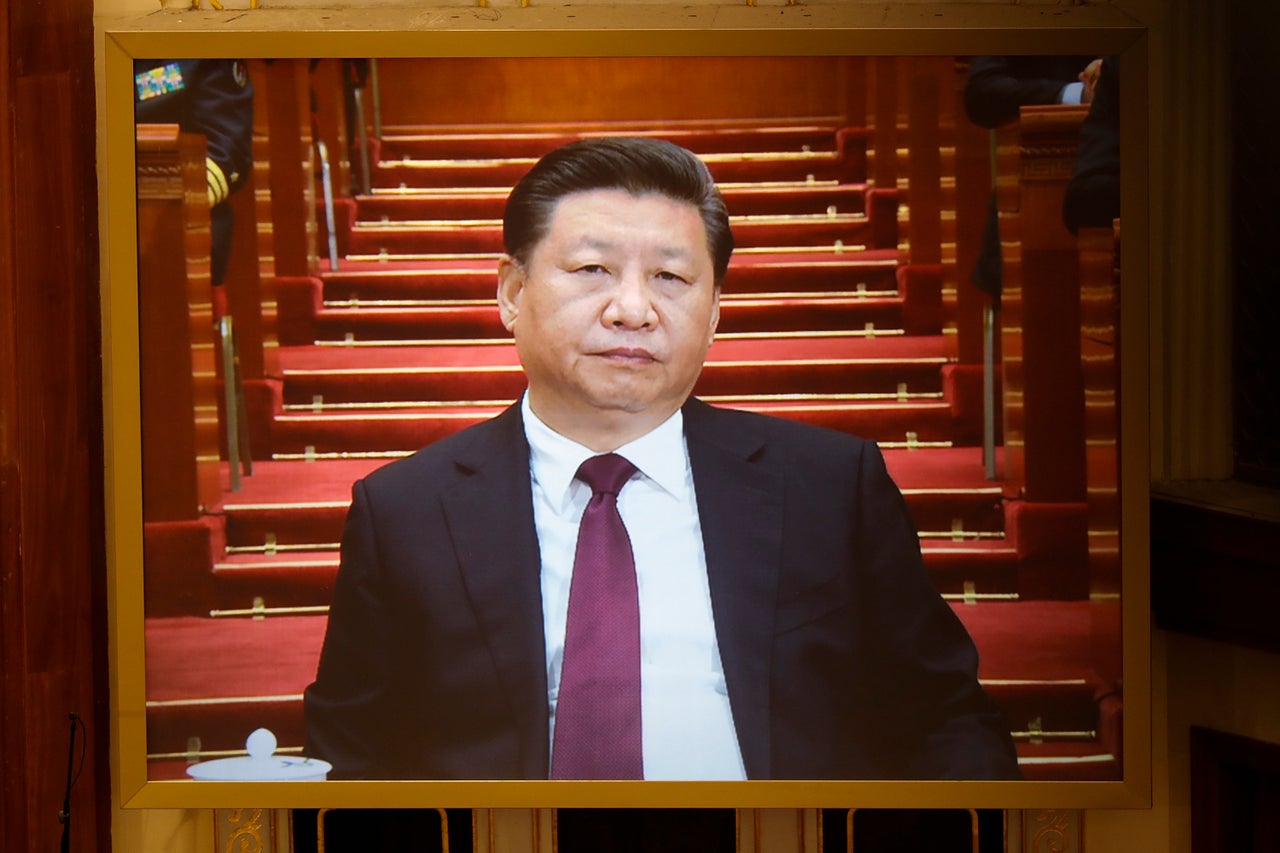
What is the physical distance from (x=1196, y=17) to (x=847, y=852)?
1779 mm

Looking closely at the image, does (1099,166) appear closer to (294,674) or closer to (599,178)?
(599,178)

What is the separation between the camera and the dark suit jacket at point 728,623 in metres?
2.40

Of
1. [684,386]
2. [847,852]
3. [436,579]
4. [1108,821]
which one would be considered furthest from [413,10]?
[1108,821]

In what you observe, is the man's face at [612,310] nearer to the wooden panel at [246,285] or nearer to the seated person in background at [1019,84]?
the wooden panel at [246,285]

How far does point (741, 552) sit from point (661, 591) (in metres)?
0.17

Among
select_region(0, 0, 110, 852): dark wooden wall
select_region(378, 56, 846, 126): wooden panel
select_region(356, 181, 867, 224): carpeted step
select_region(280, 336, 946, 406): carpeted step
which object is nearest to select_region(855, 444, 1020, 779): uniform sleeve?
select_region(280, 336, 946, 406): carpeted step

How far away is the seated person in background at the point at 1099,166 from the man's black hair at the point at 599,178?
2.29 ft

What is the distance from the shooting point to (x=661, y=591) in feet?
7.91

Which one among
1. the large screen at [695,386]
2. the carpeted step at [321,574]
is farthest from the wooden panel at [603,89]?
the carpeted step at [321,574]

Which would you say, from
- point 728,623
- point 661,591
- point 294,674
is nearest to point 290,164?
point 294,674

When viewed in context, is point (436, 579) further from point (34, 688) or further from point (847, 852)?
point (847, 852)

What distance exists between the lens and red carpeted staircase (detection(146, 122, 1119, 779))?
2.45m

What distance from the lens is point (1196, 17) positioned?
8.20ft

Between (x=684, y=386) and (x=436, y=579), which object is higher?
(x=684, y=386)
